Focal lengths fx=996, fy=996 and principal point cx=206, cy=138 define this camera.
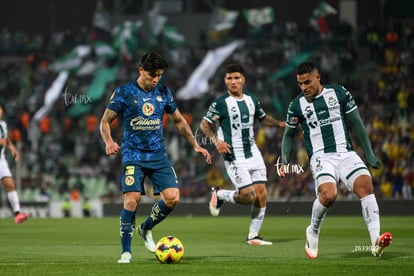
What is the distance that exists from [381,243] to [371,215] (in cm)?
51

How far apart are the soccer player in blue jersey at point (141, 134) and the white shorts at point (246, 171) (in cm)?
367

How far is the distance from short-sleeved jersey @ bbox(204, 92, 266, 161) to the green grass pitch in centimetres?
148

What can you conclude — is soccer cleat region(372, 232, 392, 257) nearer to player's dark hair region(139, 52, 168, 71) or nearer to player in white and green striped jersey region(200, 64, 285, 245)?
player's dark hair region(139, 52, 168, 71)

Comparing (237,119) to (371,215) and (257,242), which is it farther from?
(371,215)

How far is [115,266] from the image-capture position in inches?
434

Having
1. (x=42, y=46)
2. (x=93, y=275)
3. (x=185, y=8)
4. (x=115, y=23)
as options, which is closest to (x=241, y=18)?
(x=185, y=8)

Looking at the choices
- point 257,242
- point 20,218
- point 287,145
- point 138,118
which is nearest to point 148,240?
point 138,118

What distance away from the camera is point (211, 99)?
33.0m

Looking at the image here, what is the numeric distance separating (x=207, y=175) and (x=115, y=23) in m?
11.0

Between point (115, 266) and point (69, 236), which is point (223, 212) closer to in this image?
point (69, 236)

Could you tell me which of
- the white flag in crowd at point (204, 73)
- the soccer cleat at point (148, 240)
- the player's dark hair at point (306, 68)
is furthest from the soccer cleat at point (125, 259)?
the white flag in crowd at point (204, 73)

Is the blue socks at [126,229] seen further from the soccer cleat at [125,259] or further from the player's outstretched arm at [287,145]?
the player's outstretched arm at [287,145]

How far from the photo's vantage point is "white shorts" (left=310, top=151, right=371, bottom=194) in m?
11.9

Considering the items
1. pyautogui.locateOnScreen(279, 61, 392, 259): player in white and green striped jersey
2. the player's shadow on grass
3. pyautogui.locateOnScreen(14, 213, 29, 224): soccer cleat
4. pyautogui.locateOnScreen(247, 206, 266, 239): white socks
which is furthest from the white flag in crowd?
pyautogui.locateOnScreen(279, 61, 392, 259): player in white and green striped jersey
